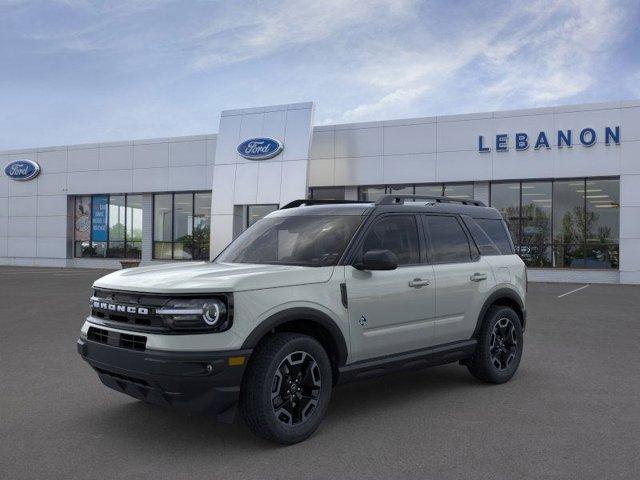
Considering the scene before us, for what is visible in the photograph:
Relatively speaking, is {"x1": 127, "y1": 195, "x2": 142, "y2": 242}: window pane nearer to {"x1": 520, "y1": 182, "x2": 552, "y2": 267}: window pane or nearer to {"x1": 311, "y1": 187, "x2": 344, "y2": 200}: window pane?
{"x1": 311, "y1": 187, "x2": 344, "y2": 200}: window pane

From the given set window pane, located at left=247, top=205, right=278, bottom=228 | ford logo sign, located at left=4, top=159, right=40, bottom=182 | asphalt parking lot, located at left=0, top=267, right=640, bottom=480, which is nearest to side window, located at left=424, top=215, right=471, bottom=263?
asphalt parking lot, located at left=0, top=267, right=640, bottom=480

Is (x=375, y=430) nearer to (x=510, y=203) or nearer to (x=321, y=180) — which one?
(x=510, y=203)

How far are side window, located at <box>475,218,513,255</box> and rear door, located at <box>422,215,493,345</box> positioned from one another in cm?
45

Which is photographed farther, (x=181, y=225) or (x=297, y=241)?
(x=181, y=225)

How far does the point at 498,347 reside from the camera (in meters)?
6.72

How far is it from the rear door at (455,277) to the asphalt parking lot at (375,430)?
69 cm

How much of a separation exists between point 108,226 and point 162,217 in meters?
3.53

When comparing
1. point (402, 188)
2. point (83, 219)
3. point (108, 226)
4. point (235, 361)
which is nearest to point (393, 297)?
point (235, 361)

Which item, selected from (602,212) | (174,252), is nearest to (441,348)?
(602,212)

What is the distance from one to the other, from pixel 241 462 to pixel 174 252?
27782 millimetres

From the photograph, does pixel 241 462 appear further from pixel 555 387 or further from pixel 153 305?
pixel 555 387

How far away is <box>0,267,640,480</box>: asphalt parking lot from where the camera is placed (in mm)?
4184

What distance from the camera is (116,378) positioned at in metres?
4.67

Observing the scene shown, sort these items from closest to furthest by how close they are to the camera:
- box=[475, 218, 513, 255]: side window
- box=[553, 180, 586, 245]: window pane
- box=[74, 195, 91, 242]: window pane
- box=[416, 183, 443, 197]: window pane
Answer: box=[475, 218, 513, 255]: side window, box=[553, 180, 586, 245]: window pane, box=[416, 183, 443, 197]: window pane, box=[74, 195, 91, 242]: window pane
